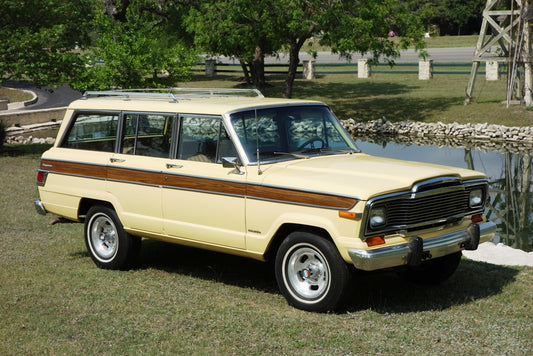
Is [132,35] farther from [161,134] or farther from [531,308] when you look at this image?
[531,308]

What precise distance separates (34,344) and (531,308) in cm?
465

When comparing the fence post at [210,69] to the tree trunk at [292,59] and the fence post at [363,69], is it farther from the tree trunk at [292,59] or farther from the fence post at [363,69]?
the tree trunk at [292,59]

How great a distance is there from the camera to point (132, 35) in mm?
21750

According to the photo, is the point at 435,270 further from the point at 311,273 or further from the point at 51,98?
the point at 51,98

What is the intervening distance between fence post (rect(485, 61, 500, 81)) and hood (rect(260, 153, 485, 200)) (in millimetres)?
32564

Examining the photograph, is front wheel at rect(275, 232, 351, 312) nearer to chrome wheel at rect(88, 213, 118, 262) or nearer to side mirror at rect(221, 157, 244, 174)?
side mirror at rect(221, 157, 244, 174)

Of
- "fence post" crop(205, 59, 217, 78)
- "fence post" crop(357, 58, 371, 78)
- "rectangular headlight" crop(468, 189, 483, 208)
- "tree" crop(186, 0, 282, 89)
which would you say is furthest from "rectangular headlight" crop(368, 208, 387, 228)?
"fence post" crop(205, 59, 217, 78)

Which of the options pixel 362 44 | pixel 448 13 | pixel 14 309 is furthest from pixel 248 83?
pixel 14 309

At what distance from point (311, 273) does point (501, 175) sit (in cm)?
1338

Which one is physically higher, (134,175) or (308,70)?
(134,175)

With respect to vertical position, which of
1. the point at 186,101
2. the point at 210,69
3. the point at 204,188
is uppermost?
the point at 186,101

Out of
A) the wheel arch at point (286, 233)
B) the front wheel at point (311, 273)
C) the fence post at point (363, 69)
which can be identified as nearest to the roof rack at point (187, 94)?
the wheel arch at point (286, 233)

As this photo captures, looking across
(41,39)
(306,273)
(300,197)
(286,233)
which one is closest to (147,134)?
(286,233)

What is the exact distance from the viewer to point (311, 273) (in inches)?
297
